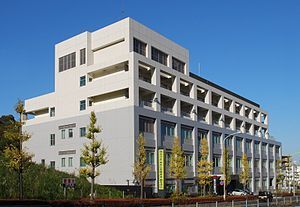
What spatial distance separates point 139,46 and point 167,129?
1173cm

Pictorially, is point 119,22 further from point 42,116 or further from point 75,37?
point 42,116

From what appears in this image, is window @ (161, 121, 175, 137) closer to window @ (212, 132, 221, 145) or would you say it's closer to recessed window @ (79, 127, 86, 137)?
recessed window @ (79, 127, 86, 137)

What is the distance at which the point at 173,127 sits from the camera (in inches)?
2299

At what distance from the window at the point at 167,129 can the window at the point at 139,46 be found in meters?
9.79

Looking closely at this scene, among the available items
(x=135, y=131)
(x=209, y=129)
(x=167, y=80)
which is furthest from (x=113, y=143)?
(x=209, y=129)

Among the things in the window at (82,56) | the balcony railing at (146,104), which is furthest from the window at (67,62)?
the balcony railing at (146,104)

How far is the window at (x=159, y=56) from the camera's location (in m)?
58.0

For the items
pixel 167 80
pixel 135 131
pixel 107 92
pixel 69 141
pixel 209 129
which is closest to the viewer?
pixel 135 131

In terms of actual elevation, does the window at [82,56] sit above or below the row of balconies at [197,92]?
above

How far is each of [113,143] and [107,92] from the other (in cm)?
664

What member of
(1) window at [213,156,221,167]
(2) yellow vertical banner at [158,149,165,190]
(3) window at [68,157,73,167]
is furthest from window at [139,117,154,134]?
(1) window at [213,156,221,167]

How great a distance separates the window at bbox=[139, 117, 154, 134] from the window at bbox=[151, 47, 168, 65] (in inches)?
379

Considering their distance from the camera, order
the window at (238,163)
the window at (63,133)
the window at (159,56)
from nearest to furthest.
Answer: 1. the window at (159,56)
2. the window at (63,133)
3. the window at (238,163)

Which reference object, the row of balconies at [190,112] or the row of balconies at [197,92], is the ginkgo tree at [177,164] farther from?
the row of balconies at [197,92]
